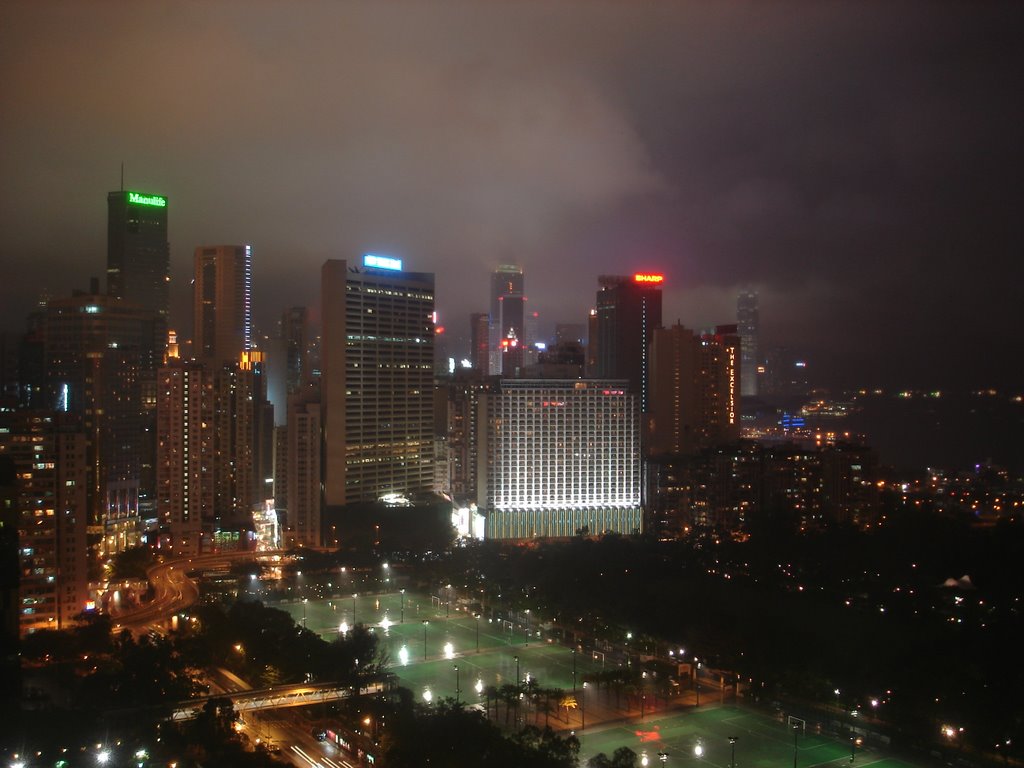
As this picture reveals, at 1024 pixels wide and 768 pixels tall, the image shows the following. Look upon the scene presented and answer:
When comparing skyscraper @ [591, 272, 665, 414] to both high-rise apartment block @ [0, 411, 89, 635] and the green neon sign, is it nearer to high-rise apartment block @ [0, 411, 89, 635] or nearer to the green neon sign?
the green neon sign

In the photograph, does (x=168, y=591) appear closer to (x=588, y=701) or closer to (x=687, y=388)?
(x=588, y=701)

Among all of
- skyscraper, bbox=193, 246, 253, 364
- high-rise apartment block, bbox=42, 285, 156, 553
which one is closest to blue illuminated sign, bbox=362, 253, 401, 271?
high-rise apartment block, bbox=42, 285, 156, 553

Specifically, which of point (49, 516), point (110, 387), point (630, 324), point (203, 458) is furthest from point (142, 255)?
point (49, 516)

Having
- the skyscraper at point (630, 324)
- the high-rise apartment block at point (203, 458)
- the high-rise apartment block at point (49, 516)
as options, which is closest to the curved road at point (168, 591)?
the high-rise apartment block at point (49, 516)

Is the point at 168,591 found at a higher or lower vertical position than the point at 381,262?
lower

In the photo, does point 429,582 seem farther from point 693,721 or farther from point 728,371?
point 728,371

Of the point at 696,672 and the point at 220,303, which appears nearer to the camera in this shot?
the point at 696,672
